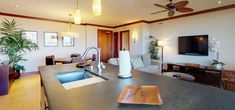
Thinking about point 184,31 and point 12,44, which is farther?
point 184,31

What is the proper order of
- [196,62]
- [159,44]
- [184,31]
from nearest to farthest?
[196,62] → [184,31] → [159,44]

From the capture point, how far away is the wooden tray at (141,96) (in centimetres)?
85

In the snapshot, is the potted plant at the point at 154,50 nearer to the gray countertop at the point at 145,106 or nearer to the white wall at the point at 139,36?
the white wall at the point at 139,36

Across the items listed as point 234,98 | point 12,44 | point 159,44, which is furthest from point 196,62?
point 12,44

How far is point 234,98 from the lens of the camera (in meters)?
0.92

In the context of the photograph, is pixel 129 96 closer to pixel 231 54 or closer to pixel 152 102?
pixel 152 102

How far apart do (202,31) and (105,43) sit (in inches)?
191

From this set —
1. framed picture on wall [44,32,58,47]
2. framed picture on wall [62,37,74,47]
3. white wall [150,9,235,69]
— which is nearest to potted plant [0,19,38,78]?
framed picture on wall [44,32,58,47]

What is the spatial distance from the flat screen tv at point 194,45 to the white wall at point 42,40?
438cm

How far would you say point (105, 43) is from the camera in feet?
25.7

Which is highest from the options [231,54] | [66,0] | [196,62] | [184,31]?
[66,0]

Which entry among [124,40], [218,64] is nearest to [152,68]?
[218,64]

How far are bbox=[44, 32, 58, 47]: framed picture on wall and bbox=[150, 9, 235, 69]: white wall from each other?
462 cm

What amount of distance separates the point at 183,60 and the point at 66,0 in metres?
4.67
